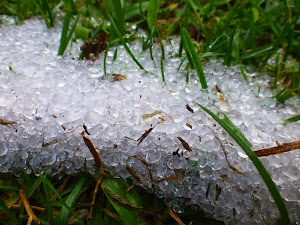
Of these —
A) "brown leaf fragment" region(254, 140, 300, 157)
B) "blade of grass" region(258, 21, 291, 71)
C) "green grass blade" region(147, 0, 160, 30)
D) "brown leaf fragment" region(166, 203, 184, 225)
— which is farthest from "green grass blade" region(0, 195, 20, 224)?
"blade of grass" region(258, 21, 291, 71)

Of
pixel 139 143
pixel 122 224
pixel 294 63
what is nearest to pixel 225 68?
pixel 294 63

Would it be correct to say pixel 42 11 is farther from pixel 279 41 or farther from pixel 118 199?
pixel 279 41

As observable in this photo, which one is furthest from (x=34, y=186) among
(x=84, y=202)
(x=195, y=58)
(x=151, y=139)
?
(x=195, y=58)

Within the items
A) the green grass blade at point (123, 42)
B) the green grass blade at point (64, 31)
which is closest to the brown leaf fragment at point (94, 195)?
the green grass blade at point (123, 42)

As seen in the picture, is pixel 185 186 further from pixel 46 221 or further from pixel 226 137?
pixel 46 221

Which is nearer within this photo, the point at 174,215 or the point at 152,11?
the point at 174,215

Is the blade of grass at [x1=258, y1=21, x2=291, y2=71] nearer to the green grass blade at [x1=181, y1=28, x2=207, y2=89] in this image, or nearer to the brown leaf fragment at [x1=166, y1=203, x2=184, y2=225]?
the green grass blade at [x1=181, y1=28, x2=207, y2=89]
